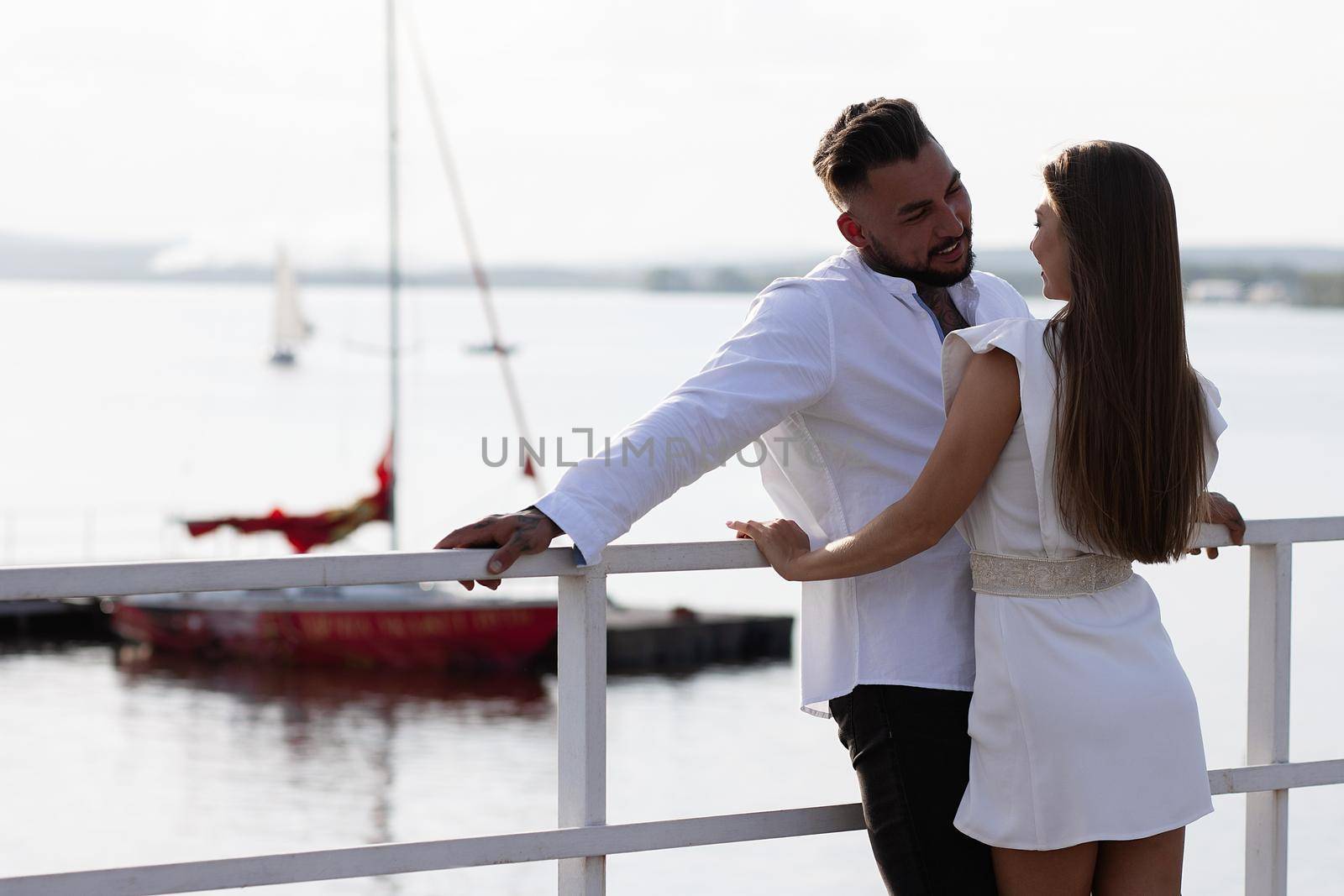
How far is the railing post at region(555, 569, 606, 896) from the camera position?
6.51ft

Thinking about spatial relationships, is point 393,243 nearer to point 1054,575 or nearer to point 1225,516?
point 1225,516

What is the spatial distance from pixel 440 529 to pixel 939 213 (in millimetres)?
37495

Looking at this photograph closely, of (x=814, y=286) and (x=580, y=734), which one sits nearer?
(x=580, y=734)

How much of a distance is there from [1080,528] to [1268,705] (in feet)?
2.49

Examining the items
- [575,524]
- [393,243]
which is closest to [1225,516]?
[575,524]

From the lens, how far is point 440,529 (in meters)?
39.1

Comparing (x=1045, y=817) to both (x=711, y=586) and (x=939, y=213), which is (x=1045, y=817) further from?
(x=711, y=586)

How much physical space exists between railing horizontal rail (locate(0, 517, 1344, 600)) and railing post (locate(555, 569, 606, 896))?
3cm

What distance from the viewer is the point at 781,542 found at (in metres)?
2.10

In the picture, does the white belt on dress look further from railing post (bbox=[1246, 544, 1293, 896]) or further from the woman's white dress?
railing post (bbox=[1246, 544, 1293, 896])

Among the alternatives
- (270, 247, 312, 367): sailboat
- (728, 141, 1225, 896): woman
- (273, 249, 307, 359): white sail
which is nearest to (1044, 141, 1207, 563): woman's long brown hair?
(728, 141, 1225, 896): woman

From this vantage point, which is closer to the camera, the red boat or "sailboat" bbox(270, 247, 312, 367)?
the red boat

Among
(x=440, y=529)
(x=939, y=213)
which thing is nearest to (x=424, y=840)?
(x=939, y=213)

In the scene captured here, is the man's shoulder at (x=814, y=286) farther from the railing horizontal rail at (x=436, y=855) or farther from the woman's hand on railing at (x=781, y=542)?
the railing horizontal rail at (x=436, y=855)
